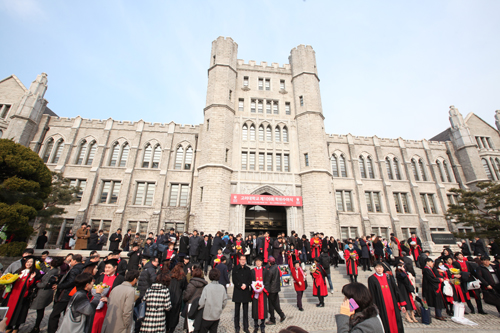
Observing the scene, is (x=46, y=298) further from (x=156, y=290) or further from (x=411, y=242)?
(x=411, y=242)

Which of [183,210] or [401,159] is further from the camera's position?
[401,159]

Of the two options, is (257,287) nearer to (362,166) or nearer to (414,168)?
(362,166)

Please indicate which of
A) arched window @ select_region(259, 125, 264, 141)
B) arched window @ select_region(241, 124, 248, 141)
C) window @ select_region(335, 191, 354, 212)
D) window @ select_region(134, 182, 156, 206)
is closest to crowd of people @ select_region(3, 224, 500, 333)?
window @ select_region(134, 182, 156, 206)

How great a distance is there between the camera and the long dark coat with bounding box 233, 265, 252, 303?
5496 mm

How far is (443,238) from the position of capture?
19984 millimetres

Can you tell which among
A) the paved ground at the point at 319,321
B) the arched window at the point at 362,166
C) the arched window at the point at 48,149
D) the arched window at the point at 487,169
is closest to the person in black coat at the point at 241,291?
the paved ground at the point at 319,321

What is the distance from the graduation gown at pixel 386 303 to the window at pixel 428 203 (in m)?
24.5

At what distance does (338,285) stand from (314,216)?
7773mm

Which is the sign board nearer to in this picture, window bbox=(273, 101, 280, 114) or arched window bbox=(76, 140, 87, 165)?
window bbox=(273, 101, 280, 114)

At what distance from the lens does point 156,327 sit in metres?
3.90

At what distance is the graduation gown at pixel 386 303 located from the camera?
4.52m

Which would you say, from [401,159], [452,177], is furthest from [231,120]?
[452,177]

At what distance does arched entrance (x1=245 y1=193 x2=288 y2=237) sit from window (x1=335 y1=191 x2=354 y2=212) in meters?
5.78

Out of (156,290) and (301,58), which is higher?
(301,58)
